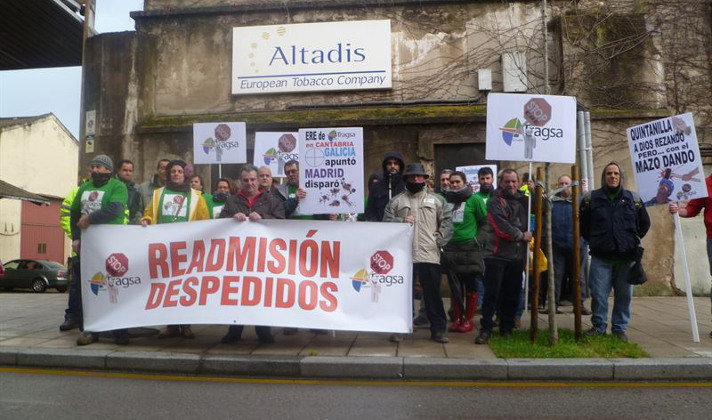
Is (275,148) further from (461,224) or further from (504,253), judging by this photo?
(504,253)

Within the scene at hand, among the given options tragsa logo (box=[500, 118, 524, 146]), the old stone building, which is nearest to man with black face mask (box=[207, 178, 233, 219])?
the old stone building

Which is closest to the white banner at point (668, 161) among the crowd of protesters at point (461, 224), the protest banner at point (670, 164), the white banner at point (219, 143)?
the protest banner at point (670, 164)

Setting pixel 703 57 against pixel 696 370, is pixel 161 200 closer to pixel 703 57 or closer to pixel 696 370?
pixel 696 370

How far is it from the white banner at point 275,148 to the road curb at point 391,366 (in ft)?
15.7

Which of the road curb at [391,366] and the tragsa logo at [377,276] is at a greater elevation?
the tragsa logo at [377,276]

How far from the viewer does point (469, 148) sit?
11.8m

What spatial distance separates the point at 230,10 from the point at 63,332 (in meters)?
8.01

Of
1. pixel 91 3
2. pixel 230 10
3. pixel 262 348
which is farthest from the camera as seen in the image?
pixel 91 3

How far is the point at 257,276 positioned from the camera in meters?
6.35

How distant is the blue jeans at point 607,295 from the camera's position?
672 cm

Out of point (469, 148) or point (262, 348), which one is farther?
point (469, 148)

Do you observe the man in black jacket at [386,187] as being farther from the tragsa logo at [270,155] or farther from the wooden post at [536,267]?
the tragsa logo at [270,155]

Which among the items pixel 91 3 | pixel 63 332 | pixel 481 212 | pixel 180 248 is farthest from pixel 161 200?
pixel 91 3

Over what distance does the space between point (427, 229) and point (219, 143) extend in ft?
15.0
